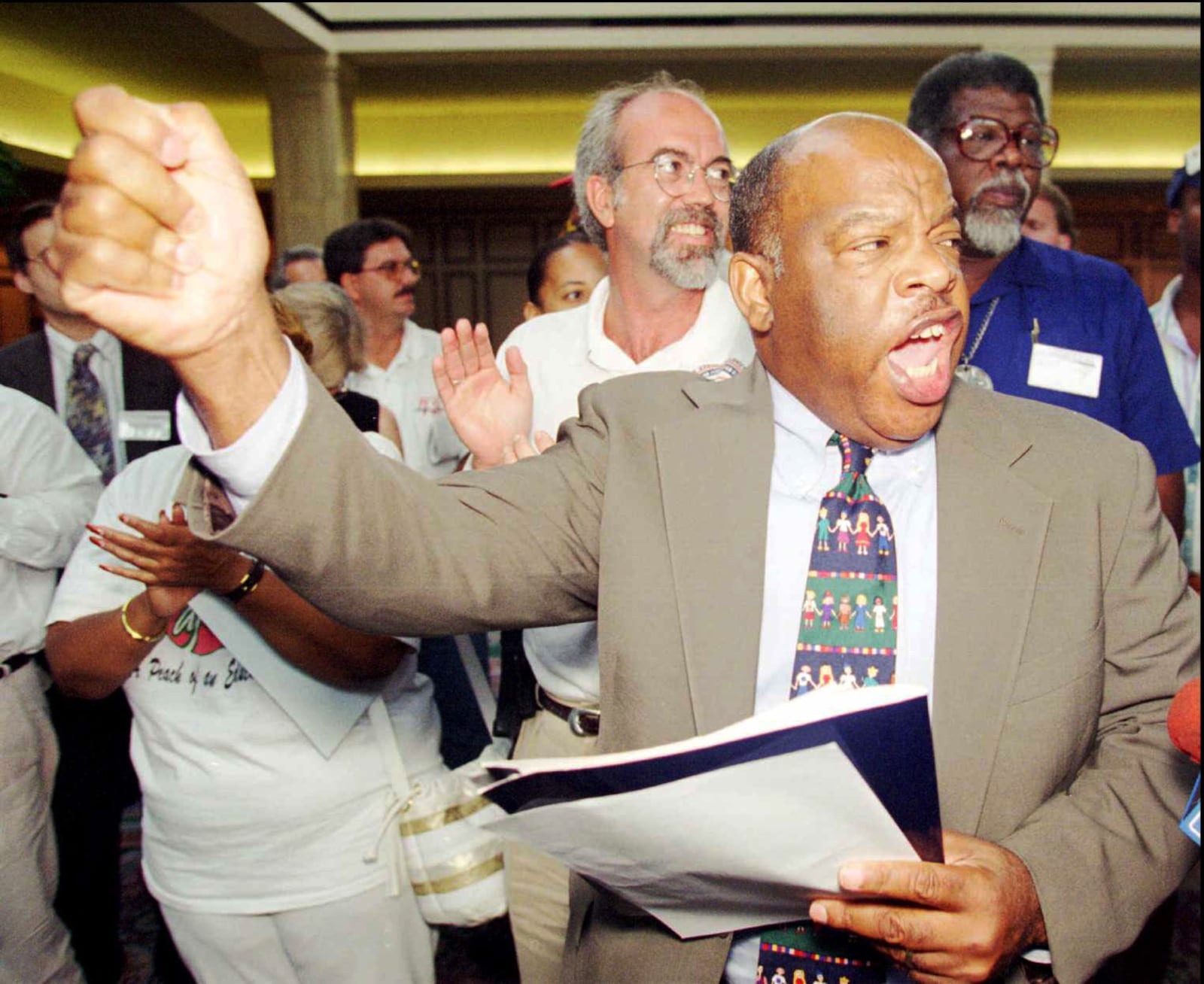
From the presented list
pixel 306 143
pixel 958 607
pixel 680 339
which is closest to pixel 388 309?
pixel 680 339

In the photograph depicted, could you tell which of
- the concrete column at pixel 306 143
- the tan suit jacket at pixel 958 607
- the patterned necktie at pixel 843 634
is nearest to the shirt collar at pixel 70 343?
the tan suit jacket at pixel 958 607

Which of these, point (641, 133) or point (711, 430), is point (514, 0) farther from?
point (711, 430)

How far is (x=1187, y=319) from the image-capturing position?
10.7ft

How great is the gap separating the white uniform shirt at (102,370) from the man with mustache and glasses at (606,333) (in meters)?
0.62

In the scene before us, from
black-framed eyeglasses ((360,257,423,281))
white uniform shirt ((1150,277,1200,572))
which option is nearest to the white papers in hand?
white uniform shirt ((1150,277,1200,572))

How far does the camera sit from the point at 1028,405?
1.40 meters

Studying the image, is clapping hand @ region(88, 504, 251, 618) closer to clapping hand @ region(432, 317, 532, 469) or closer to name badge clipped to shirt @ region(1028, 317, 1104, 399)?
clapping hand @ region(432, 317, 532, 469)

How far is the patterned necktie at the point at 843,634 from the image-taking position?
123cm

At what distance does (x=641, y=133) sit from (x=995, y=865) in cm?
181

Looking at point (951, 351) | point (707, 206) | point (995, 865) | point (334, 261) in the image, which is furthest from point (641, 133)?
point (334, 261)

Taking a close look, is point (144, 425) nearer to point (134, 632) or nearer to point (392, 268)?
point (134, 632)

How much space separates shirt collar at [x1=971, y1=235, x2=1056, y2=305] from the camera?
2.35 m

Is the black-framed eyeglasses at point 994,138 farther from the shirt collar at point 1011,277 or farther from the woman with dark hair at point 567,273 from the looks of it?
the woman with dark hair at point 567,273

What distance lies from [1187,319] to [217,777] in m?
3.02
